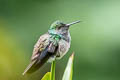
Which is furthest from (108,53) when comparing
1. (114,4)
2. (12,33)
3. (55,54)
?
(55,54)

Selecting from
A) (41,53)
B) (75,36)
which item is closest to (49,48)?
(41,53)

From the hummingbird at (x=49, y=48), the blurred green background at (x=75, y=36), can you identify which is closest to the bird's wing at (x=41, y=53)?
the hummingbird at (x=49, y=48)

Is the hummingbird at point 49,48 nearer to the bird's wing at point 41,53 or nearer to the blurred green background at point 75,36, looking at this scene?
the bird's wing at point 41,53

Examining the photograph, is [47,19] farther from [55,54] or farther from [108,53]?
[55,54]

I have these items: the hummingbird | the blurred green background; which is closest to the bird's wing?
the hummingbird

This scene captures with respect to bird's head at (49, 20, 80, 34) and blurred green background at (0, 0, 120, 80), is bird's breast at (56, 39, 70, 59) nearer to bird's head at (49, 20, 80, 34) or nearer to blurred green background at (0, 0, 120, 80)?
bird's head at (49, 20, 80, 34)

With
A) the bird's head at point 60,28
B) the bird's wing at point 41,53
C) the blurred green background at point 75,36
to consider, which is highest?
the bird's head at point 60,28

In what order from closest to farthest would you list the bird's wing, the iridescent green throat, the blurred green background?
the bird's wing
the iridescent green throat
the blurred green background
